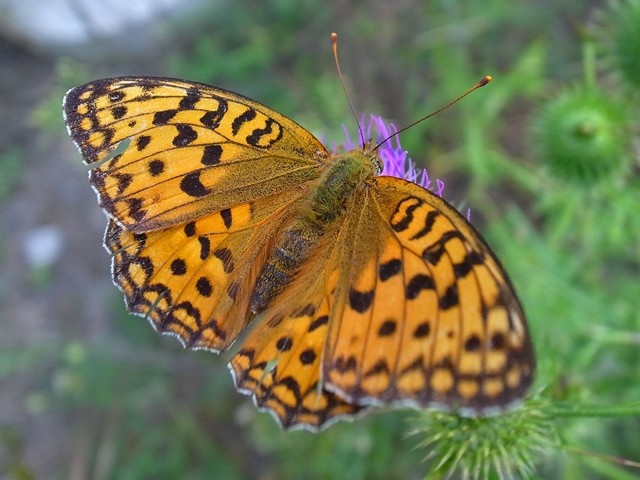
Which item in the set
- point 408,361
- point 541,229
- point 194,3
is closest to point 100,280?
point 194,3

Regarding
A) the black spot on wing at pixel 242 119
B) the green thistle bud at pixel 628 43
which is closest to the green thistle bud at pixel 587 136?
the green thistle bud at pixel 628 43

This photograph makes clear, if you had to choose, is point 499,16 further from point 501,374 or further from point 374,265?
point 501,374

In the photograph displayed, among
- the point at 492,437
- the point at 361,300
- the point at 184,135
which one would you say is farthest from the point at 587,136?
the point at 184,135

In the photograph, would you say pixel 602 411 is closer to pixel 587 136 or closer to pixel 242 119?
pixel 242 119

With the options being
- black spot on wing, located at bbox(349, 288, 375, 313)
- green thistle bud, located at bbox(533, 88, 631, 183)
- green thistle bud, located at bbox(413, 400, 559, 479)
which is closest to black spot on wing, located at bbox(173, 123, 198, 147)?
black spot on wing, located at bbox(349, 288, 375, 313)

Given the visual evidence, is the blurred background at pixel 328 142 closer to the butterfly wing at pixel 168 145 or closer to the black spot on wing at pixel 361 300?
the black spot on wing at pixel 361 300

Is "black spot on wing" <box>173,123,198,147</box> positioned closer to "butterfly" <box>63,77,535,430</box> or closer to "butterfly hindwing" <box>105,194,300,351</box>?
"butterfly" <box>63,77,535,430</box>
